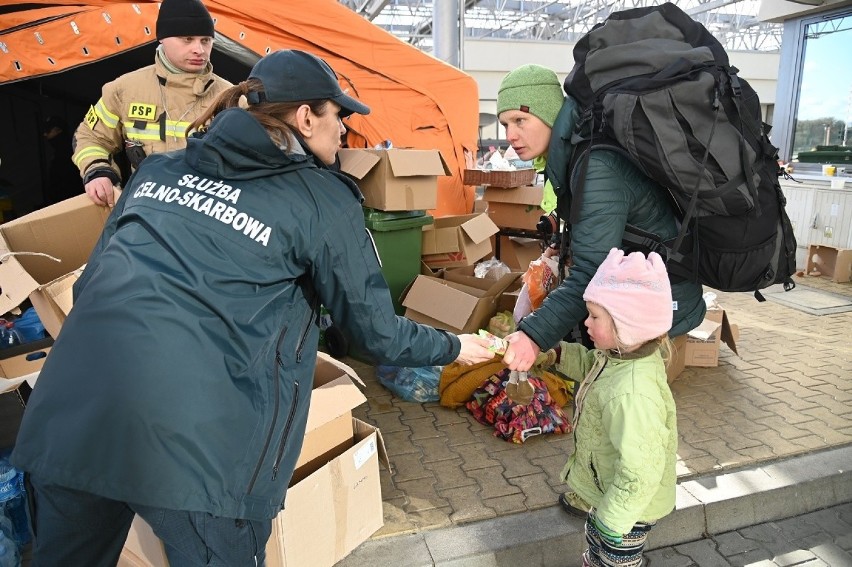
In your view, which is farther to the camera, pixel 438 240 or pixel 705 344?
pixel 438 240

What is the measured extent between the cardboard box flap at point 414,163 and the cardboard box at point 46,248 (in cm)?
210

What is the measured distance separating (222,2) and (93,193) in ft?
9.18

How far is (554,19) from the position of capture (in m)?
26.6

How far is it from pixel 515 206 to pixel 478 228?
115 centimetres

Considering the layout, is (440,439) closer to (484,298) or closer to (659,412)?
(484,298)

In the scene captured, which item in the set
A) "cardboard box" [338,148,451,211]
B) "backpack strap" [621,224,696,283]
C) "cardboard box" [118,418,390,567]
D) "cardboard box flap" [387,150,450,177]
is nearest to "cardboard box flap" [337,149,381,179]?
"cardboard box" [338,148,451,211]

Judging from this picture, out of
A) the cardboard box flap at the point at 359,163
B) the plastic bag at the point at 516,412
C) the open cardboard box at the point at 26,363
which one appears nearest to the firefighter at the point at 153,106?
the open cardboard box at the point at 26,363

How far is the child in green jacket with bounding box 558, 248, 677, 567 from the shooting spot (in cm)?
191

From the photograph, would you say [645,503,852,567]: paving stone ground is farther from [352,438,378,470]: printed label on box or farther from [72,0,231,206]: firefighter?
[72,0,231,206]: firefighter

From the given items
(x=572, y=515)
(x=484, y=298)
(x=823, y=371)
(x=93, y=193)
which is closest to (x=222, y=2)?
(x=93, y=193)

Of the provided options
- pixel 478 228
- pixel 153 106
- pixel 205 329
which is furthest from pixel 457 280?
pixel 205 329

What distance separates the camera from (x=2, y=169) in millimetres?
6902

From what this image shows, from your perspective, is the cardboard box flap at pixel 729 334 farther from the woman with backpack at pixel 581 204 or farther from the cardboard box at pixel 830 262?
the cardboard box at pixel 830 262

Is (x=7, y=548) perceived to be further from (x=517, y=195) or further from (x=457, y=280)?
(x=517, y=195)
